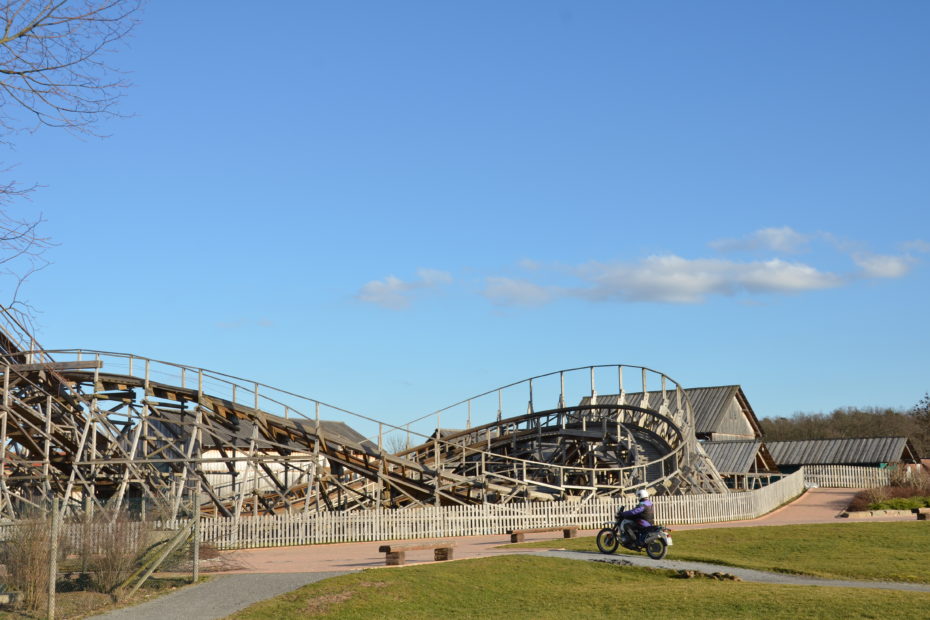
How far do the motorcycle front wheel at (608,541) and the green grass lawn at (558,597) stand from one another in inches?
109

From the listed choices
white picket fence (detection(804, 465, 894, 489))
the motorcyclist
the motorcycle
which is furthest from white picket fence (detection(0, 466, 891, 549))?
white picket fence (detection(804, 465, 894, 489))

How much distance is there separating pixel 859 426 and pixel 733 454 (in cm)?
→ 4444

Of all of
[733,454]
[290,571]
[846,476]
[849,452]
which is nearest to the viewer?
[290,571]

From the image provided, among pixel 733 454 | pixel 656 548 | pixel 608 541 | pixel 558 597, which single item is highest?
pixel 733 454

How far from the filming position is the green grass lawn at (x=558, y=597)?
15867mm

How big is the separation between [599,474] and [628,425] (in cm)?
369

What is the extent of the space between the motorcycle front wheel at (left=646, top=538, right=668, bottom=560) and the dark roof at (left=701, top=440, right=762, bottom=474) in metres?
29.3

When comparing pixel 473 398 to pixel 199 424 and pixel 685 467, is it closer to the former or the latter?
pixel 685 467

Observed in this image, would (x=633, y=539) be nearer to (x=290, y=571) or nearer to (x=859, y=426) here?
(x=290, y=571)

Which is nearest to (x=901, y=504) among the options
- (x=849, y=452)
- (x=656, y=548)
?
(x=656, y=548)

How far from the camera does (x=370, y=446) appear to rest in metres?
36.0

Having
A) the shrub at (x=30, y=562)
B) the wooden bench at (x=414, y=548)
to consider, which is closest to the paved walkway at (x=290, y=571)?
the wooden bench at (x=414, y=548)

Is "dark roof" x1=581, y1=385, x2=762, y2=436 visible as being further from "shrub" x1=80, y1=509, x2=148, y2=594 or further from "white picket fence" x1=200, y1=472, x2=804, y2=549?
"shrub" x1=80, y1=509, x2=148, y2=594

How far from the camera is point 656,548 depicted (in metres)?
22.8
